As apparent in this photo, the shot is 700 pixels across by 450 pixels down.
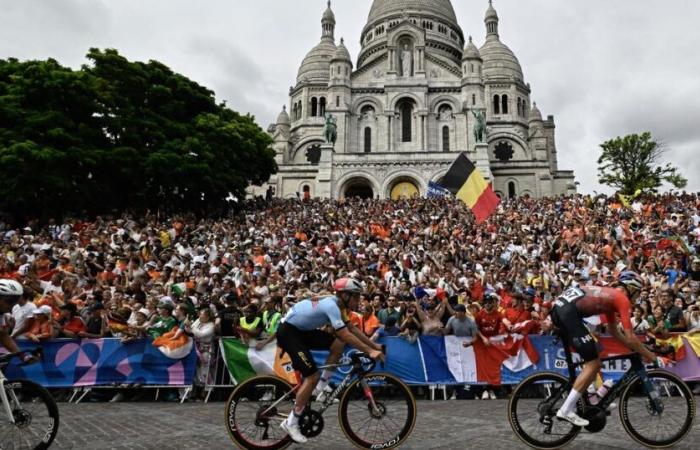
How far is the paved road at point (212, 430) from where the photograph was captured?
18.5 feet

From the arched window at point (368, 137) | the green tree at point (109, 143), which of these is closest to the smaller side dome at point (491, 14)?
the arched window at point (368, 137)

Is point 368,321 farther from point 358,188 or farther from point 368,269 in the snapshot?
point 358,188

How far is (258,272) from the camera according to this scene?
1424cm

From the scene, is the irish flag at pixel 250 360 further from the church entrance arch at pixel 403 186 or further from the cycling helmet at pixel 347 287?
the church entrance arch at pixel 403 186

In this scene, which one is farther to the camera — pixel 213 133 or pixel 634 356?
pixel 213 133

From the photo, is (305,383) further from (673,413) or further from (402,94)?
(402,94)

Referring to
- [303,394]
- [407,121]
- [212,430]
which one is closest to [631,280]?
[303,394]

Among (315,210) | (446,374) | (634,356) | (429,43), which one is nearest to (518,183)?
(429,43)

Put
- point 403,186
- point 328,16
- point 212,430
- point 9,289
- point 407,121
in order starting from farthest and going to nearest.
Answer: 1. point 328,16
2. point 407,121
3. point 403,186
4. point 212,430
5. point 9,289

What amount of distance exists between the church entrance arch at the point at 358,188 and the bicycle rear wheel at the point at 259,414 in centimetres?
4051

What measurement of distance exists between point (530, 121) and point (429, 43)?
15.1 metres

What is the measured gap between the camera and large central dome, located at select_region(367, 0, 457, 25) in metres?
68.2

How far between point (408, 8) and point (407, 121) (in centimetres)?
2190

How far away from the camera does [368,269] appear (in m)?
14.9
